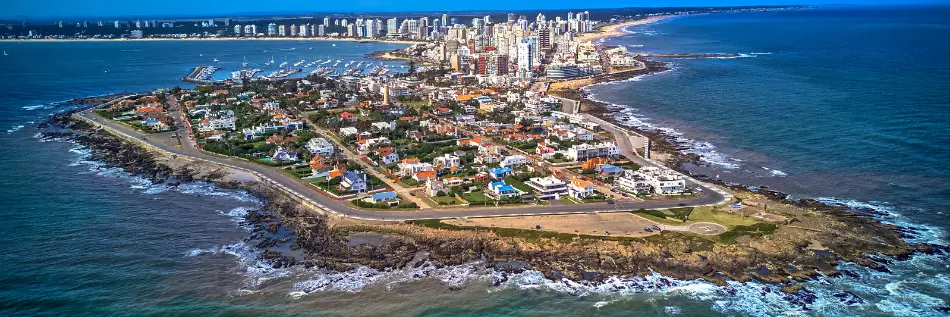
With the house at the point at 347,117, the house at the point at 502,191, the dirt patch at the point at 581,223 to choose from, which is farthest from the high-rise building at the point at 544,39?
the dirt patch at the point at 581,223

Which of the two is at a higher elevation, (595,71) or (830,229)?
(595,71)

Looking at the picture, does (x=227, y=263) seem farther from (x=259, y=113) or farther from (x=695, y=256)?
(x=259, y=113)

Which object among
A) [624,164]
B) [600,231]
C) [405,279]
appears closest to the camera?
[405,279]

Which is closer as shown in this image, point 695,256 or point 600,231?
point 695,256

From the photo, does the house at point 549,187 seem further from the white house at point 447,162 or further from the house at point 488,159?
the white house at point 447,162

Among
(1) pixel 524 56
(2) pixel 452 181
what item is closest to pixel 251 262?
(2) pixel 452 181

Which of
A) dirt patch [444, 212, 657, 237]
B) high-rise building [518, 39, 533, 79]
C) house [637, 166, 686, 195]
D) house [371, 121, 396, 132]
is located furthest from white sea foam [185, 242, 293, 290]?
high-rise building [518, 39, 533, 79]

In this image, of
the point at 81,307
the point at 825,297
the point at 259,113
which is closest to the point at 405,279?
the point at 81,307

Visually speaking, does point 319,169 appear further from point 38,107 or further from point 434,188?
point 38,107
